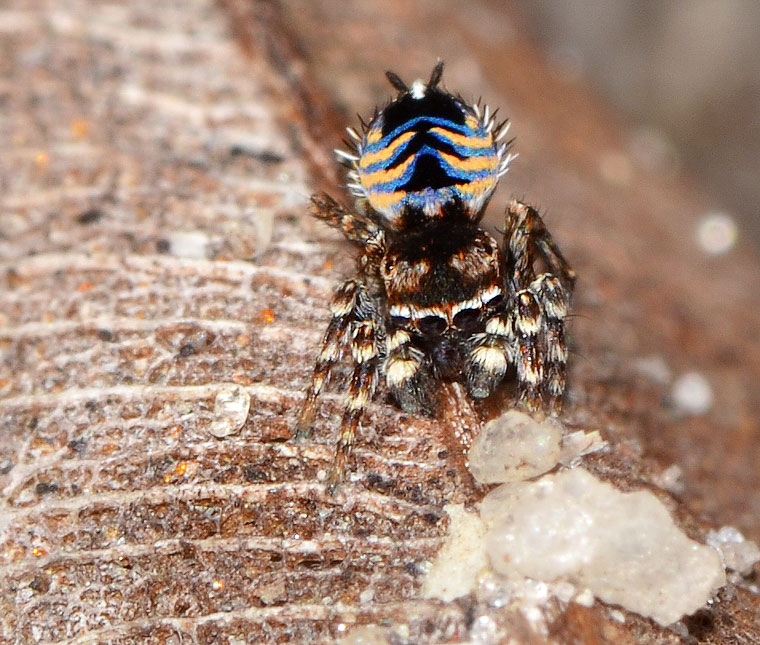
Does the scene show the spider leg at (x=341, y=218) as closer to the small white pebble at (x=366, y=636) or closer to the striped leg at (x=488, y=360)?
the striped leg at (x=488, y=360)

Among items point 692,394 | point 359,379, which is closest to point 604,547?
point 359,379

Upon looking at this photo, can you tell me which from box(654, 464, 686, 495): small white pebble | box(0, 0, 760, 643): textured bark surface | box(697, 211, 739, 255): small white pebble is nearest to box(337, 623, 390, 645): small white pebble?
box(0, 0, 760, 643): textured bark surface

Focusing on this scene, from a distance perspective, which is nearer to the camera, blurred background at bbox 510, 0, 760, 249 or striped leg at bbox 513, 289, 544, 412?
striped leg at bbox 513, 289, 544, 412

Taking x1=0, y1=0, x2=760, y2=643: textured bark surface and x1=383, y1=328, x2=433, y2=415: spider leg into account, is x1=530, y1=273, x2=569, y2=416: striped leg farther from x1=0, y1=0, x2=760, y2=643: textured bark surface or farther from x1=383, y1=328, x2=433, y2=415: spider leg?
x1=383, y1=328, x2=433, y2=415: spider leg

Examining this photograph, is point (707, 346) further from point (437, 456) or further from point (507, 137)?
point (437, 456)

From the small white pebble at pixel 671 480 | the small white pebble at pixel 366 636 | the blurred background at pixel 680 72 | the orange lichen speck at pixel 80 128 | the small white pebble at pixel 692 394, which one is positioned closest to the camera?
the small white pebble at pixel 366 636

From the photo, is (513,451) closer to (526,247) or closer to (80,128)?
(526,247)

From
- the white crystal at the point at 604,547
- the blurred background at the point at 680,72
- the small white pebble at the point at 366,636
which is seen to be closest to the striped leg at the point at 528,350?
the white crystal at the point at 604,547
